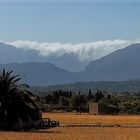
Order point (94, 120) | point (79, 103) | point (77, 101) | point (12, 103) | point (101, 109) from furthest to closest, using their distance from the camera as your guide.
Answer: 1. point (79, 103)
2. point (77, 101)
3. point (101, 109)
4. point (94, 120)
5. point (12, 103)

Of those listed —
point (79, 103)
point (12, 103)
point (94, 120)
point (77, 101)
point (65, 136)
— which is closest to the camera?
point (65, 136)

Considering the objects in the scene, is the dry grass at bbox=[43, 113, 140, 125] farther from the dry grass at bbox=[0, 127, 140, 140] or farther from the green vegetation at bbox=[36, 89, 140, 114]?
the dry grass at bbox=[0, 127, 140, 140]

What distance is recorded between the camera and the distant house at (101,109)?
5217 inches

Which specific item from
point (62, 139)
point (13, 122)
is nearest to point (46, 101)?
point (13, 122)

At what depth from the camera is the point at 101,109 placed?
13575cm

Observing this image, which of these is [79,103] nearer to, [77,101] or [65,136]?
[77,101]

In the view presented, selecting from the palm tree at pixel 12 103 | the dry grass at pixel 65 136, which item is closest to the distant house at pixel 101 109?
the palm tree at pixel 12 103

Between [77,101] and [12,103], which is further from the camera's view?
[77,101]

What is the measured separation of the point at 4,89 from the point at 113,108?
8852 centimetres

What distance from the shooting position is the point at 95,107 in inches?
5256

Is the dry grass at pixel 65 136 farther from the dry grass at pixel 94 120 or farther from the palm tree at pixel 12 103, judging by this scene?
the dry grass at pixel 94 120

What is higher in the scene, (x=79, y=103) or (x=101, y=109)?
(x=79, y=103)

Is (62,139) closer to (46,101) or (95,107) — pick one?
(95,107)

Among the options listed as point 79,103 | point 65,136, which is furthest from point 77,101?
point 65,136
